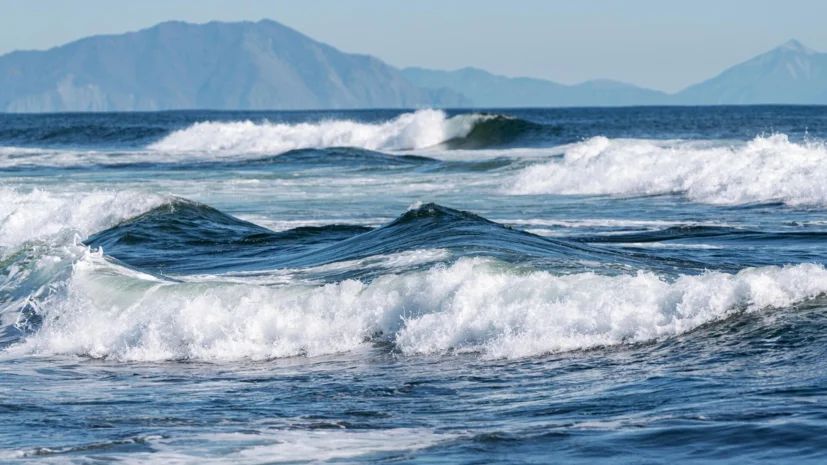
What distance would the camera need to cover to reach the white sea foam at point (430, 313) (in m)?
10.6

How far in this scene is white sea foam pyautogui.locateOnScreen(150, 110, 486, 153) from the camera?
6438 centimetres

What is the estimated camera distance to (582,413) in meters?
8.10

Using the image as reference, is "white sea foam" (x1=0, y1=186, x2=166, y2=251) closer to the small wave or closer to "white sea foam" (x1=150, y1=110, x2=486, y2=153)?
the small wave

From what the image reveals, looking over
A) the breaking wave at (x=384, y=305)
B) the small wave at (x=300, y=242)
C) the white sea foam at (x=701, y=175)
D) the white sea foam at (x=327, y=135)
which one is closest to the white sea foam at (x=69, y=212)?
the small wave at (x=300, y=242)

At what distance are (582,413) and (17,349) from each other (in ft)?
19.6

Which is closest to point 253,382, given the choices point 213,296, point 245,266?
point 213,296

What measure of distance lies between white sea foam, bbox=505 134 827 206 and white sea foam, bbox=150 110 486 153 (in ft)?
98.5

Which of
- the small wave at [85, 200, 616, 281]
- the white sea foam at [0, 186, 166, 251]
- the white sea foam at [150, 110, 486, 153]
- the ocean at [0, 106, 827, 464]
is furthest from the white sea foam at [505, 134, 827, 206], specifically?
the white sea foam at [150, 110, 486, 153]

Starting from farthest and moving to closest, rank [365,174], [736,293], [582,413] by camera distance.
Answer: [365,174]
[736,293]
[582,413]

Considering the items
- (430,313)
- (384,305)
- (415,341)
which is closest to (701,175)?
(384,305)

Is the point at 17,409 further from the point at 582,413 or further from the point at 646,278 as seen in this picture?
the point at 646,278

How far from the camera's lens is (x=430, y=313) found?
11.3m

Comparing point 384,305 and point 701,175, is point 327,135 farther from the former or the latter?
point 384,305

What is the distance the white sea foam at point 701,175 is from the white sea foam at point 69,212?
Result: 10.8 m
